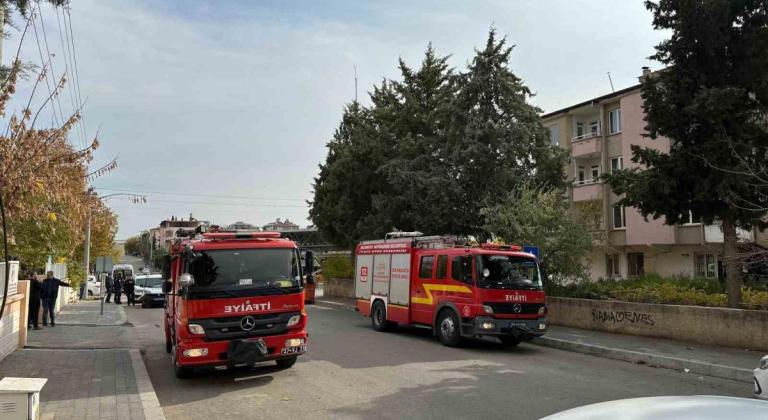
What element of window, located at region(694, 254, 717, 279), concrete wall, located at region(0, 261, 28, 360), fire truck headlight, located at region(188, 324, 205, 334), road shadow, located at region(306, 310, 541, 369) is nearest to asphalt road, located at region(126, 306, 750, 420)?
road shadow, located at region(306, 310, 541, 369)

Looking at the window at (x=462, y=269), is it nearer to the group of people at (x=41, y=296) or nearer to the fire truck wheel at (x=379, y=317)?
the fire truck wheel at (x=379, y=317)

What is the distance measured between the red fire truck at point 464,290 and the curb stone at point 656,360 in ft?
3.05

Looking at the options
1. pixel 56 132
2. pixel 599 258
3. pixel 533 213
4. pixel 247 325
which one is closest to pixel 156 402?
pixel 247 325

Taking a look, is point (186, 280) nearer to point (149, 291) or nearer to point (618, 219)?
point (149, 291)

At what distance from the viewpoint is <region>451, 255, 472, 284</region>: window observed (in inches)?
540

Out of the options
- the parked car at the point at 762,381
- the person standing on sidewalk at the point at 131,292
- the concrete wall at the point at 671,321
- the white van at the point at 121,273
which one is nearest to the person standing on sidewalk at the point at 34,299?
the concrete wall at the point at 671,321

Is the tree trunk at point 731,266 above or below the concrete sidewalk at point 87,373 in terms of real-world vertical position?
above

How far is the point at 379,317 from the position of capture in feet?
57.6

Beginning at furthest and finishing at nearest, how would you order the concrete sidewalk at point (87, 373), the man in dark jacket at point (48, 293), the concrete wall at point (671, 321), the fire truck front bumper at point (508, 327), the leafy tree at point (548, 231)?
the leafy tree at point (548, 231)
the man in dark jacket at point (48, 293)
the fire truck front bumper at point (508, 327)
the concrete wall at point (671, 321)
the concrete sidewalk at point (87, 373)

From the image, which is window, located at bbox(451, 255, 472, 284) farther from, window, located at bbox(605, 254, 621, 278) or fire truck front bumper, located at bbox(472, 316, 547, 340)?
window, located at bbox(605, 254, 621, 278)

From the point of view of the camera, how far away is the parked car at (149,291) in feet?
98.5

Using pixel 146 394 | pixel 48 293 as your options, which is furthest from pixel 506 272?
pixel 48 293

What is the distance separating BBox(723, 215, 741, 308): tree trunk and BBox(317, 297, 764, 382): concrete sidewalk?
1.68 metres

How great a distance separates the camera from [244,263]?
32.2 feet
